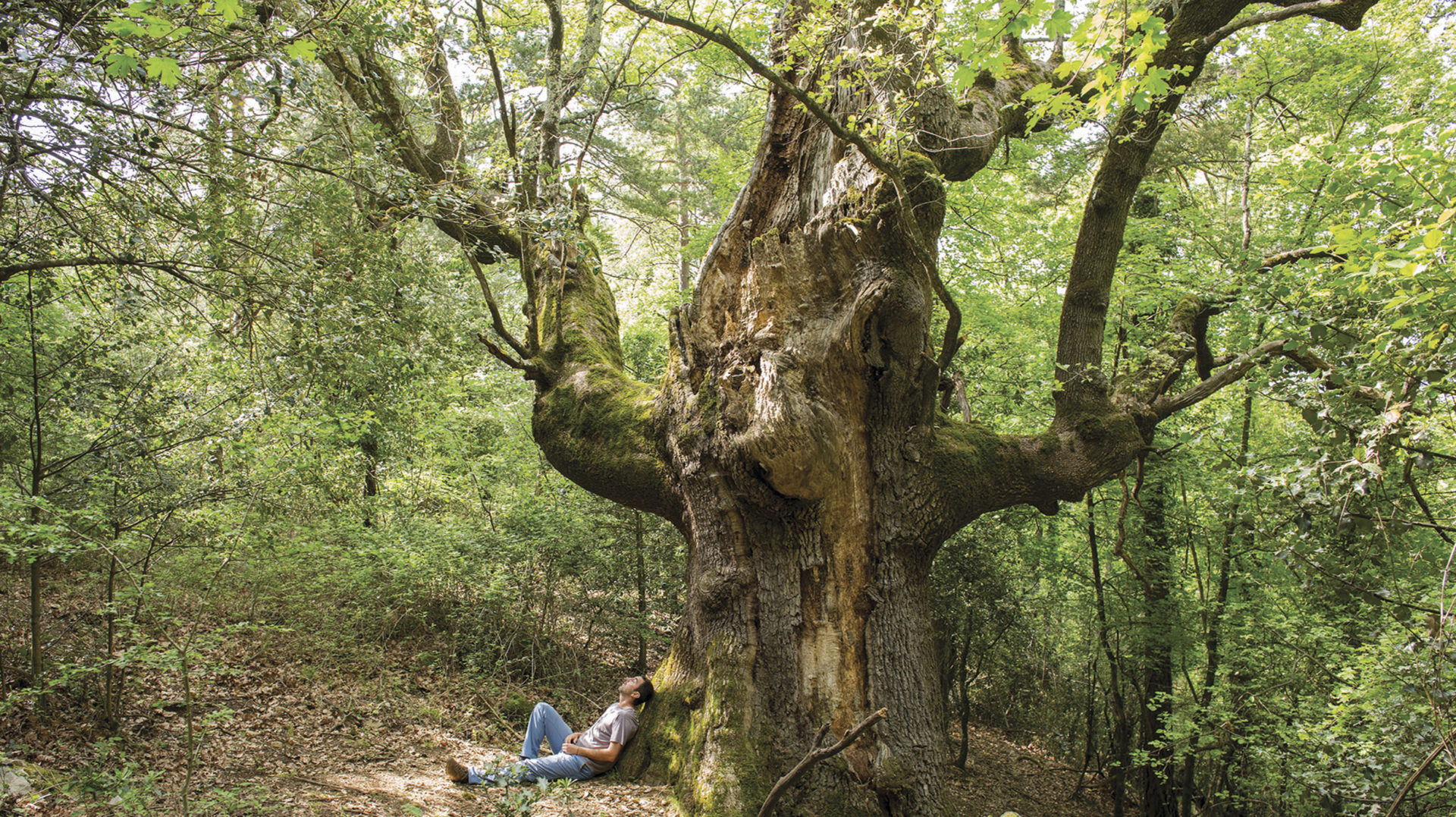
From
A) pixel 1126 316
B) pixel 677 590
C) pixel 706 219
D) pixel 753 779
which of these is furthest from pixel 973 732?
pixel 706 219

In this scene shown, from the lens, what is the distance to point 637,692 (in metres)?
4.80

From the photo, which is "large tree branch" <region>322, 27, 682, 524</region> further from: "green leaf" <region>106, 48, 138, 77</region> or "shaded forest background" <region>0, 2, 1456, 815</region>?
"green leaf" <region>106, 48, 138, 77</region>

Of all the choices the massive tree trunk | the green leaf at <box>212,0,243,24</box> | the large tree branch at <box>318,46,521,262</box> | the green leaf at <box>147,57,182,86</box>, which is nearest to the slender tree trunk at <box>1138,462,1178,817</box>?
the massive tree trunk

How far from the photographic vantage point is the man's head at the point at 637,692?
4.81m

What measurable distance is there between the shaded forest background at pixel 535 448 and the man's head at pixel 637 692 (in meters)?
2.12

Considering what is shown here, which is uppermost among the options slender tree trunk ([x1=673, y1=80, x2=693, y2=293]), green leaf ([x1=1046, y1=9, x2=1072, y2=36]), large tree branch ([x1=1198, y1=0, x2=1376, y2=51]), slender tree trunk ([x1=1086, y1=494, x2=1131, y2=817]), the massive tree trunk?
slender tree trunk ([x1=673, y1=80, x2=693, y2=293])

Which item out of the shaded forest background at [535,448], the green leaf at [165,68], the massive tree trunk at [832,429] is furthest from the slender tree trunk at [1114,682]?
the green leaf at [165,68]

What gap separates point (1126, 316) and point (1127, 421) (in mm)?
3534

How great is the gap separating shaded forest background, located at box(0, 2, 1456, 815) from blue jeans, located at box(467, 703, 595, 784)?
126cm

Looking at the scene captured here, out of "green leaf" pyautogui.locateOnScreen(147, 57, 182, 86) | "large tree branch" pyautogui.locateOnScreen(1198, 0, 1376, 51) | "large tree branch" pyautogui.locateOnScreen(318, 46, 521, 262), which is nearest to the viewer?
"green leaf" pyautogui.locateOnScreen(147, 57, 182, 86)

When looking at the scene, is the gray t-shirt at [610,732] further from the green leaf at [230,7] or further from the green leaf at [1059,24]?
the green leaf at [1059,24]

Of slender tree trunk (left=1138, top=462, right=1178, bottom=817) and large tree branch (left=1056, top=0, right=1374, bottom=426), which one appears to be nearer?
large tree branch (left=1056, top=0, right=1374, bottom=426)

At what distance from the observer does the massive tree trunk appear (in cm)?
407

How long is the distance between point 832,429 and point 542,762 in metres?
2.91
